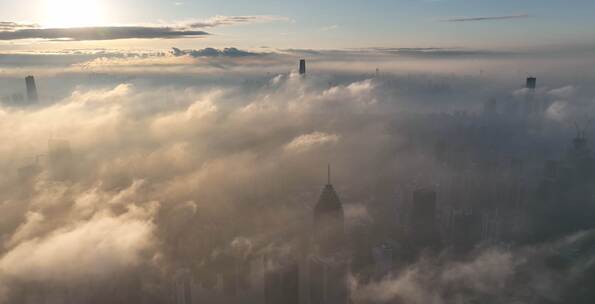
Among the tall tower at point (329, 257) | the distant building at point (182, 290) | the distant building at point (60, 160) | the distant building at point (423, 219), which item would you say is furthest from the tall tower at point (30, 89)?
the distant building at point (423, 219)

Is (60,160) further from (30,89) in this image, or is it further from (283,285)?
(283,285)

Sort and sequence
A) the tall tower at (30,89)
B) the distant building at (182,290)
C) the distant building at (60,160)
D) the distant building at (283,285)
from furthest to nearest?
1. the tall tower at (30,89)
2. the distant building at (60,160)
3. the distant building at (182,290)
4. the distant building at (283,285)

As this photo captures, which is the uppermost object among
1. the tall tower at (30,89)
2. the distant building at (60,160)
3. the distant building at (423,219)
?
A: the tall tower at (30,89)

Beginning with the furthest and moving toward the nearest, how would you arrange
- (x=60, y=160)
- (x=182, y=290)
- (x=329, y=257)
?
(x=60, y=160) < (x=329, y=257) < (x=182, y=290)

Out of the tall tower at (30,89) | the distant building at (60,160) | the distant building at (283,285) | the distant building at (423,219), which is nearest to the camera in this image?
the distant building at (283,285)

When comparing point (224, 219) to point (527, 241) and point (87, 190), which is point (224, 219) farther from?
point (527, 241)

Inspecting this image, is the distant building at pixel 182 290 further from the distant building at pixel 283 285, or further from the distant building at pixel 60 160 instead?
the distant building at pixel 60 160

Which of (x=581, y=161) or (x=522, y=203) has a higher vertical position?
(x=581, y=161)

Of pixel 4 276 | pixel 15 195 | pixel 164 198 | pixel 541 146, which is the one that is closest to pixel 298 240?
pixel 164 198

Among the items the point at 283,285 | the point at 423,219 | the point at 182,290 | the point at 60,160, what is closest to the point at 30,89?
the point at 60,160
